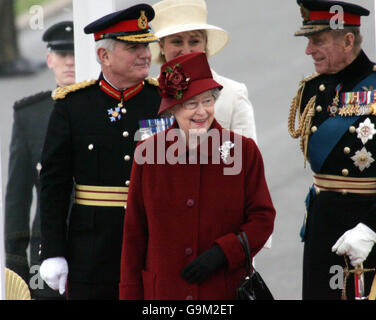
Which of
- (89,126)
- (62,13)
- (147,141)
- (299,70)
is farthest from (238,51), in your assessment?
(147,141)

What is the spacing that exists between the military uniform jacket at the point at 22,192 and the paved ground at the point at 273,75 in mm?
696

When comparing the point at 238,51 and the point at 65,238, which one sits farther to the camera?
the point at 238,51

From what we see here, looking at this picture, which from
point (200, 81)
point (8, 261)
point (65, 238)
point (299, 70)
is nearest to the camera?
point (200, 81)

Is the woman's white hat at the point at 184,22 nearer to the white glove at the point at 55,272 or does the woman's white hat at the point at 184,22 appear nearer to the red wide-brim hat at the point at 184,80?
the red wide-brim hat at the point at 184,80

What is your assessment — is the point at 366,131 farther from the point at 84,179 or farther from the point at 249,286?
the point at 84,179

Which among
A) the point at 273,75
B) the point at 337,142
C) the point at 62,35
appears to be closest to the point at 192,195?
the point at 337,142

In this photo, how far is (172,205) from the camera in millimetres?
3959

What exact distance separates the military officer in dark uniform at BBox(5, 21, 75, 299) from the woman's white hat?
102 centimetres

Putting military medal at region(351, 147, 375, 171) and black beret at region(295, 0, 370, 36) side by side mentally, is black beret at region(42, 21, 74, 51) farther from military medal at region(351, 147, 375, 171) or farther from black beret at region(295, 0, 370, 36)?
military medal at region(351, 147, 375, 171)

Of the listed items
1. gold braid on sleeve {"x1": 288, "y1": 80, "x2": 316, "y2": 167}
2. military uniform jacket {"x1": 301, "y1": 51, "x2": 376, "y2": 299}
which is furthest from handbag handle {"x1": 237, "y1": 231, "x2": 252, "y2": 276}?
gold braid on sleeve {"x1": 288, "y1": 80, "x2": 316, "y2": 167}

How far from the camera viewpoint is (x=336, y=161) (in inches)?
187

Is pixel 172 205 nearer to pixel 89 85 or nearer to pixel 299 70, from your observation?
pixel 89 85

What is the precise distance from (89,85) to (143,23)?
421 millimetres

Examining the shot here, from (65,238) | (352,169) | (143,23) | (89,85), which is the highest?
(143,23)
